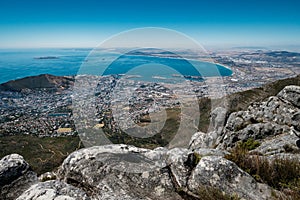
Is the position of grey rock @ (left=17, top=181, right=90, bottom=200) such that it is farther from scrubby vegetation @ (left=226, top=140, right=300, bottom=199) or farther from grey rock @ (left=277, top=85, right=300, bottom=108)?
grey rock @ (left=277, top=85, right=300, bottom=108)

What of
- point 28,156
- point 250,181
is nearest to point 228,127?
point 250,181

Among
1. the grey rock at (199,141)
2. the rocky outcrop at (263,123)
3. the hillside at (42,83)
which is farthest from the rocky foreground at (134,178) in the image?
the hillside at (42,83)

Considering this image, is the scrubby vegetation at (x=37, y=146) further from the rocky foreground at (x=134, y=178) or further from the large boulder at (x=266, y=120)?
the rocky foreground at (x=134, y=178)

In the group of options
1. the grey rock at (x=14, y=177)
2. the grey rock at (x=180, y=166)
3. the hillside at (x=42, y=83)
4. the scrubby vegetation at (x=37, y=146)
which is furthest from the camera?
the hillside at (x=42, y=83)

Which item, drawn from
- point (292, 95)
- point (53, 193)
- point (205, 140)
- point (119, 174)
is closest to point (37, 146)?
point (205, 140)

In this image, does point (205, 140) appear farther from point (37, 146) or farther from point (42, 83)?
point (42, 83)

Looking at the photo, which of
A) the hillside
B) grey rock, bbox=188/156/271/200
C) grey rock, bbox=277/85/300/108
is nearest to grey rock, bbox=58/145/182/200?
grey rock, bbox=188/156/271/200

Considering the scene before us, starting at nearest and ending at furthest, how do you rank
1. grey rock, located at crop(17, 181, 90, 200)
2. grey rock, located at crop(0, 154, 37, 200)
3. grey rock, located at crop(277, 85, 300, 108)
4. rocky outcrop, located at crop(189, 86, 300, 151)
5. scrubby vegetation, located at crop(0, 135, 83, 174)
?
grey rock, located at crop(17, 181, 90, 200), grey rock, located at crop(0, 154, 37, 200), rocky outcrop, located at crop(189, 86, 300, 151), grey rock, located at crop(277, 85, 300, 108), scrubby vegetation, located at crop(0, 135, 83, 174)
